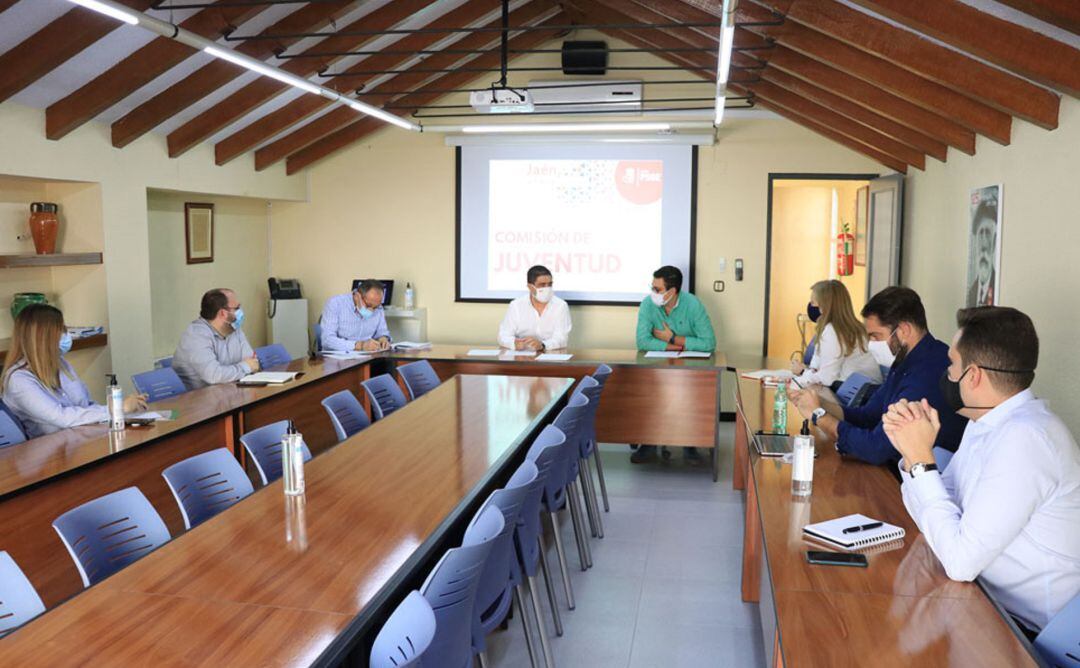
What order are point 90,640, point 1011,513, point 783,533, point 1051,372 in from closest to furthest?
point 90,640
point 1011,513
point 783,533
point 1051,372

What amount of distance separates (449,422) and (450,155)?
5.14m

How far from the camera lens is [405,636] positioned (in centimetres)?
211

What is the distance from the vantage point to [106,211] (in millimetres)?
6812

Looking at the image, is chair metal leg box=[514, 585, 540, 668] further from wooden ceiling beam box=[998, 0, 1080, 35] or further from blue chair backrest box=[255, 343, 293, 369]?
blue chair backrest box=[255, 343, 293, 369]

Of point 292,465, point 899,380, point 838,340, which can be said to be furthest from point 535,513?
point 838,340

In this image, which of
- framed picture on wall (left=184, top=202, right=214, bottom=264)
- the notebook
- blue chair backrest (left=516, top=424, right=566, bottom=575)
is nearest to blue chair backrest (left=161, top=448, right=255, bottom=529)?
blue chair backrest (left=516, top=424, right=566, bottom=575)

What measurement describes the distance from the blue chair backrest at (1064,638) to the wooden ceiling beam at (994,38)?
2.22 m

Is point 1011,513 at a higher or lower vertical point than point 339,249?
lower

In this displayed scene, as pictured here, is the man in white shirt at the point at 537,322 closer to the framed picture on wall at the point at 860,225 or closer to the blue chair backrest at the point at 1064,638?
the framed picture on wall at the point at 860,225

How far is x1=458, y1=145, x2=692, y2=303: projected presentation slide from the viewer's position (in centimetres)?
897

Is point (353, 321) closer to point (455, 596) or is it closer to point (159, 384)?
point (159, 384)

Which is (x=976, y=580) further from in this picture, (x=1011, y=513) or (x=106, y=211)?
(x=106, y=211)

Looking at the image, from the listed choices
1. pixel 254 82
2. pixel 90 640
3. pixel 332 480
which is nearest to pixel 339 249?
pixel 254 82

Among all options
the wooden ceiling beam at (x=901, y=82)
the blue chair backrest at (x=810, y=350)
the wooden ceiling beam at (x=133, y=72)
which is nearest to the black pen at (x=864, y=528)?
the wooden ceiling beam at (x=901, y=82)
